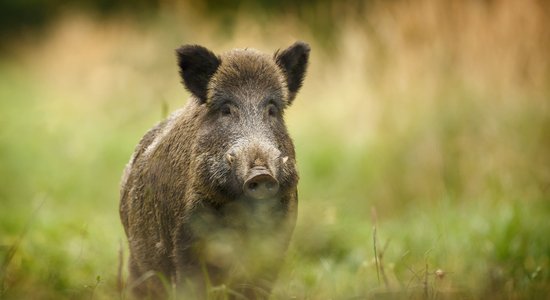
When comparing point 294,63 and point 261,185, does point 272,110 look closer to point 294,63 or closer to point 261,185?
point 294,63

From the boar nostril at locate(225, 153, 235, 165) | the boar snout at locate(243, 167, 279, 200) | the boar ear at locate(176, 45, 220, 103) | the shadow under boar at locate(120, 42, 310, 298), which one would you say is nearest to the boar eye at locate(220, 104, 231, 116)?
the shadow under boar at locate(120, 42, 310, 298)

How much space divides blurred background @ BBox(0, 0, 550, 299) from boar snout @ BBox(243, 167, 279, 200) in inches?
20.1

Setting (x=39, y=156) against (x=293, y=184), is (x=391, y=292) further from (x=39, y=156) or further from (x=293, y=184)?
(x=39, y=156)

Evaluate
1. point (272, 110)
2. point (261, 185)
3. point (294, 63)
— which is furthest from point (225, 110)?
point (261, 185)

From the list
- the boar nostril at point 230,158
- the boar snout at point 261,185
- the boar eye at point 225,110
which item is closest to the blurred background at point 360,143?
Result: the boar snout at point 261,185

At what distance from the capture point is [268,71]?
4.81m

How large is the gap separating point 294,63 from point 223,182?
3.64 feet

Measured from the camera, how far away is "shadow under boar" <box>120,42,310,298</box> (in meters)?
4.29

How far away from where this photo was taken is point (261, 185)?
398 cm

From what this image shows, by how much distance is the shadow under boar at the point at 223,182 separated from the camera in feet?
14.1

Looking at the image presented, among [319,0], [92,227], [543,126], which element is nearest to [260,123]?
[92,227]

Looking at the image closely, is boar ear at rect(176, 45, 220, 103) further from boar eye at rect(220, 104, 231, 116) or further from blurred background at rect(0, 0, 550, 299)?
blurred background at rect(0, 0, 550, 299)

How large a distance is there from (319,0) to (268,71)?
556cm

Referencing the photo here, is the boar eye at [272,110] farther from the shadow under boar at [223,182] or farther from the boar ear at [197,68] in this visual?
the boar ear at [197,68]
